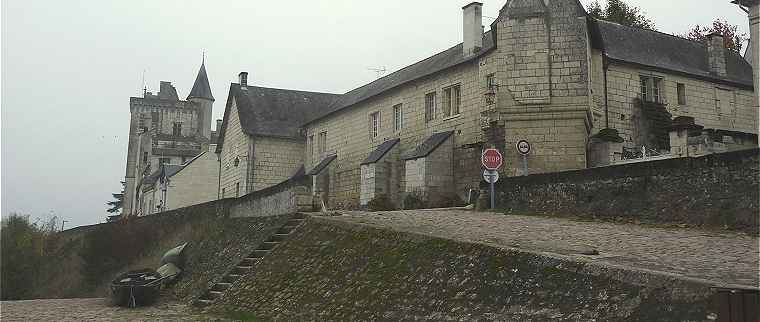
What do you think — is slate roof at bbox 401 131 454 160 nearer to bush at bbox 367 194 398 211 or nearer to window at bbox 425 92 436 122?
window at bbox 425 92 436 122

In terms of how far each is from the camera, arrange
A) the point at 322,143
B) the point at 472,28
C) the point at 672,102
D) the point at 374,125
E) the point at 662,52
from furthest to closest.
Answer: the point at 322,143 < the point at 374,125 < the point at 662,52 < the point at 472,28 < the point at 672,102

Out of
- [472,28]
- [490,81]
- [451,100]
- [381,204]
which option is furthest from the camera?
[451,100]

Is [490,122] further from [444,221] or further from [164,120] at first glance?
[164,120]

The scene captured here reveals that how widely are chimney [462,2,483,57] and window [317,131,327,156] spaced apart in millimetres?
10977

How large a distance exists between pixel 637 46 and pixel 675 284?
2079 centimetres

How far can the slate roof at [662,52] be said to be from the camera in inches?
931

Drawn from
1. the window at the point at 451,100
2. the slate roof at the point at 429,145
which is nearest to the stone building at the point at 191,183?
the slate roof at the point at 429,145

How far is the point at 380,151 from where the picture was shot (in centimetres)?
2670

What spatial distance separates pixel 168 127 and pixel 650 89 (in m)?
56.4

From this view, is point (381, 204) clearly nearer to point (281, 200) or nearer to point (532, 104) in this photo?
point (532, 104)

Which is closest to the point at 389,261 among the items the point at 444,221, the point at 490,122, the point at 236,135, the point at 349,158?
the point at 444,221

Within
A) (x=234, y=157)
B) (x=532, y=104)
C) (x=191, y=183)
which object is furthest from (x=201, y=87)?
(x=532, y=104)

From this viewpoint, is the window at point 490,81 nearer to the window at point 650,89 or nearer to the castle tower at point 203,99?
the window at point 650,89

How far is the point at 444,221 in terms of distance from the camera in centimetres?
1335
